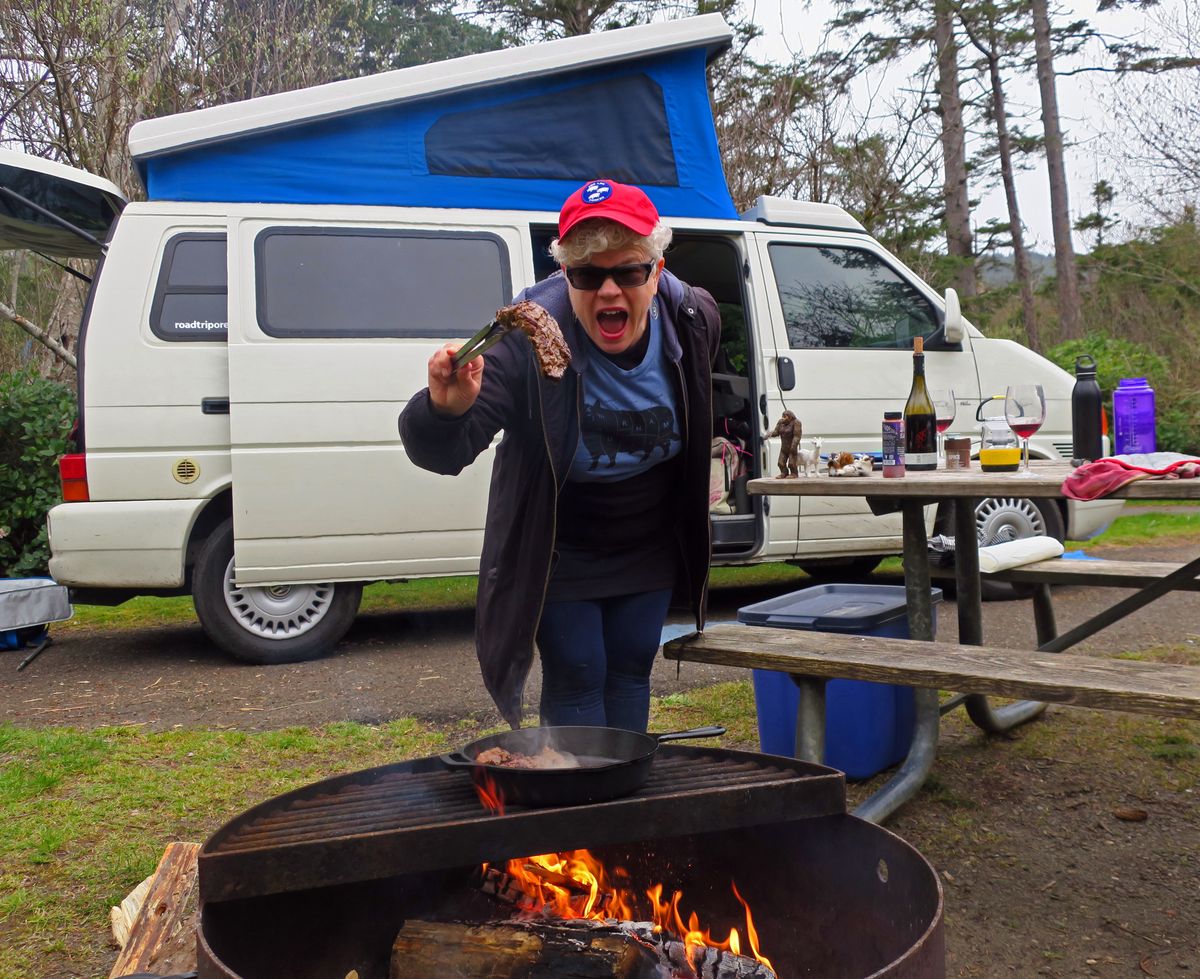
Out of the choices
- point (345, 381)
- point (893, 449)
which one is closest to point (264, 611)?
point (345, 381)

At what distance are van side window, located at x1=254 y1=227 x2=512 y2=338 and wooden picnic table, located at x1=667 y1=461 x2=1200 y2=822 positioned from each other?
258 centimetres

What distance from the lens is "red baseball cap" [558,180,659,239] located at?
2195mm

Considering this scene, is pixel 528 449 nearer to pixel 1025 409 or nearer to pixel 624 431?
pixel 624 431

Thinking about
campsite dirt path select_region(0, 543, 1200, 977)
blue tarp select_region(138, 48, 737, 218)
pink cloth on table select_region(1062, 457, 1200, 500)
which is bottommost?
campsite dirt path select_region(0, 543, 1200, 977)

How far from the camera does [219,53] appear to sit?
9.91 metres

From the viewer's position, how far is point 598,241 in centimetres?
224

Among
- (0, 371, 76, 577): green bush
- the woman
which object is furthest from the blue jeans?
(0, 371, 76, 577): green bush

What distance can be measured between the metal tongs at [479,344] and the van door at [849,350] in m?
4.20

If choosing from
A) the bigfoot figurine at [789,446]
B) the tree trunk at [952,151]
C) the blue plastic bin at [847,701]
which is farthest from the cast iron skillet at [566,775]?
the tree trunk at [952,151]

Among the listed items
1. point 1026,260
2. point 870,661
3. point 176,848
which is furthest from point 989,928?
point 1026,260

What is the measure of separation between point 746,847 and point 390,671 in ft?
11.9

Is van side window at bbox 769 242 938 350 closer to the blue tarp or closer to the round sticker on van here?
the blue tarp

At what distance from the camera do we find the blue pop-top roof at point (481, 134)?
5281 mm

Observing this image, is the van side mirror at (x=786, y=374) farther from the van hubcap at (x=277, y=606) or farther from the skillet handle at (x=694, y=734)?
the skillet handle at (x=694, y=734)
